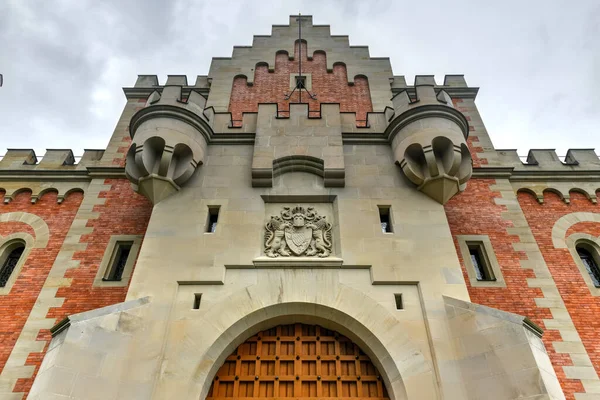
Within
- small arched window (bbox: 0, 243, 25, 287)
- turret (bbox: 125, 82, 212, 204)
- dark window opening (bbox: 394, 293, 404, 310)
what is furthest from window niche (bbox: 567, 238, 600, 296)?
small arched window (bbox: 0, 243, 25, 287)

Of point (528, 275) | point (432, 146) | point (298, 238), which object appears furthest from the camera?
point (528, 275)

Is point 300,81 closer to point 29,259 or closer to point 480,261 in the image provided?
point 480,261

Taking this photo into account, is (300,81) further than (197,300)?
Yes

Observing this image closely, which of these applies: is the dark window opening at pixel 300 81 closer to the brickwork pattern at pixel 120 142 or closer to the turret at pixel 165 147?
the turret at pixel 165 147

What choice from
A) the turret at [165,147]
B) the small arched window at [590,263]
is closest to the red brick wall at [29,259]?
the turret at [165,147]

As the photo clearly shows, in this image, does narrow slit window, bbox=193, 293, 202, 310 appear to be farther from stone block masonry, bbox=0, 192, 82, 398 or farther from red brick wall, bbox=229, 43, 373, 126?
red brick wall, bbox=229, 43, 373, 126

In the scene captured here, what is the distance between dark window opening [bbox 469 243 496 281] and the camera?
9781 millimetres

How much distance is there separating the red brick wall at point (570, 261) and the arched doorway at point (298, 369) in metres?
5.46

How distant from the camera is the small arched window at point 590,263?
10109 millimetres

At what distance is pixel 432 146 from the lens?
30.9 feet

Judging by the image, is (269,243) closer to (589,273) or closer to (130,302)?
(130,302)

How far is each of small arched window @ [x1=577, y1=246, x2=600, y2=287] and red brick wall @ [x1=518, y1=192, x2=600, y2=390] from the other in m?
0.53

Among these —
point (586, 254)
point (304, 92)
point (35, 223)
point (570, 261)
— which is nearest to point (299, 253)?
Result: point (570, 261)

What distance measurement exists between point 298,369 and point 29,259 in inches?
317
